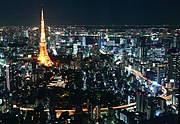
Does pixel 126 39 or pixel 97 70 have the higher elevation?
pixel 126 39

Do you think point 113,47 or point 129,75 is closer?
point 129,75

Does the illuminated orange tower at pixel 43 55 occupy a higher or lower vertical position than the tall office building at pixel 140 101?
higher

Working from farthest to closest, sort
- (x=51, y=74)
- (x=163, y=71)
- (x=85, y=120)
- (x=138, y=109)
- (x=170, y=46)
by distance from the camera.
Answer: (x=51, y=74) → (x=163, y=71) → (x=170, y=46) → (x=138, y=109) → (x=85, y=120)

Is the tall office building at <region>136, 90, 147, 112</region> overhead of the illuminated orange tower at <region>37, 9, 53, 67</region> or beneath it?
beneath

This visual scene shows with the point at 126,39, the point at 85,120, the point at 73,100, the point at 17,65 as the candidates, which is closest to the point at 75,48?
the point at 126,39

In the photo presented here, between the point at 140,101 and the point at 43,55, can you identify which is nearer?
the point at 140,101

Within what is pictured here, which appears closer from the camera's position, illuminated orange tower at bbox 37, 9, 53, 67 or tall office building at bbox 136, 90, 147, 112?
tall office building at bbox 136, 90, 147, 112

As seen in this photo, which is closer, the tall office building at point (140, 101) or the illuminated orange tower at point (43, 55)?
the tall office building at point (140, 101)

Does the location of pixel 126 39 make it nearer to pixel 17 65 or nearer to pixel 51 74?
pixel 51 74

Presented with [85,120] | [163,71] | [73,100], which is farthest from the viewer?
[163,71]

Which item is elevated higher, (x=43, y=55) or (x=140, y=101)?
(x=43, y=55)

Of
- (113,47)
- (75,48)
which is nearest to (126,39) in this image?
(113,47)
